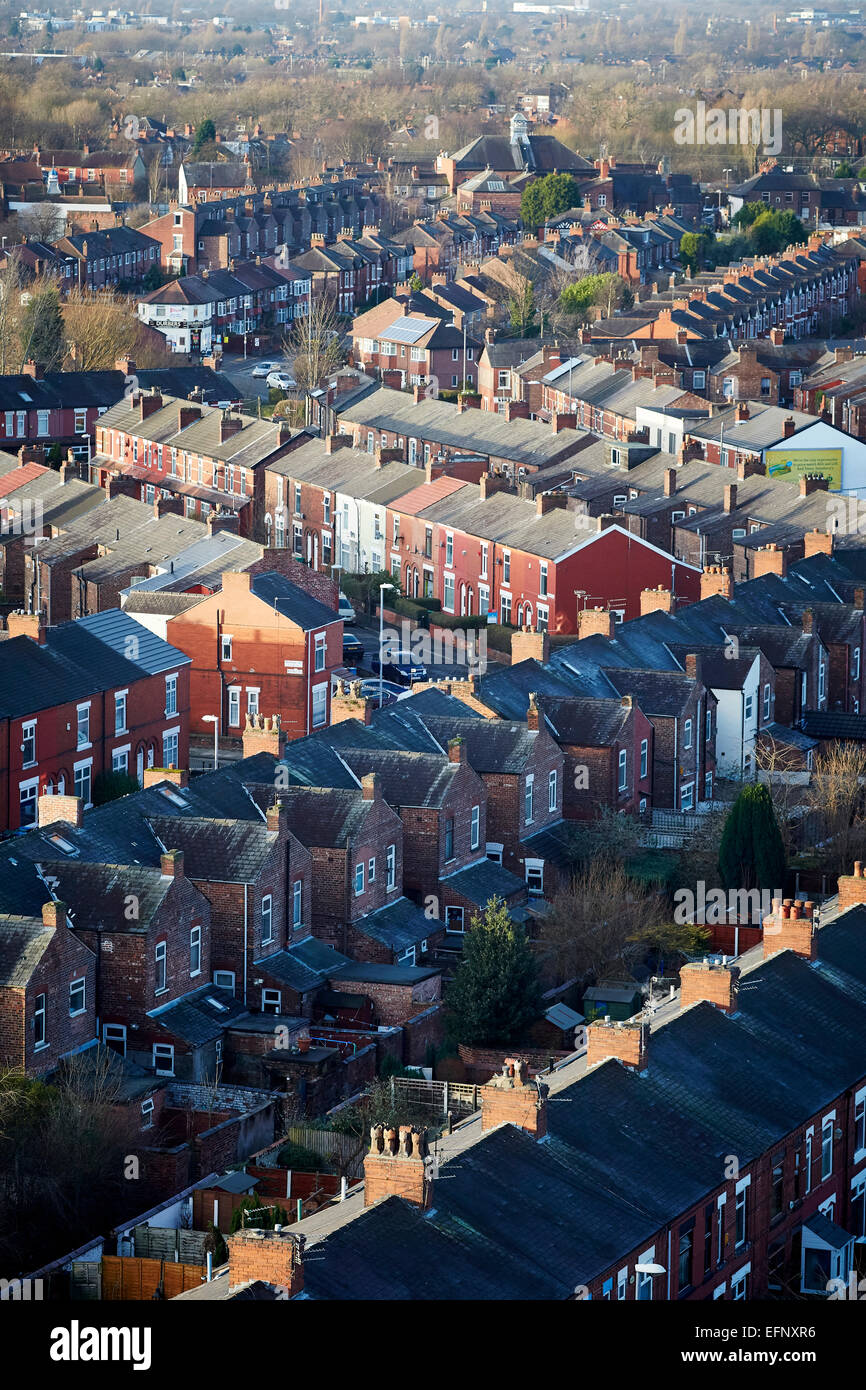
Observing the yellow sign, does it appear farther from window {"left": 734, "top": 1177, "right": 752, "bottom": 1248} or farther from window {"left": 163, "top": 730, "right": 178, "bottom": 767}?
window {"left": 734, "top": 1177, "right": 752, "bottom": 1248}

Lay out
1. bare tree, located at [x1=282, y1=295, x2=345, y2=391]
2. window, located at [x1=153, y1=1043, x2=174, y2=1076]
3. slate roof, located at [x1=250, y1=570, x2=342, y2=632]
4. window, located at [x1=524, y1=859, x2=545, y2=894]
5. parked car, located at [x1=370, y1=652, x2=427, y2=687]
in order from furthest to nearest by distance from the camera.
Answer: bare tree, located at [x1=282, y1=295, x2=345, y2=391] → parked car, located at [x1=370, y1=652, x2=427, y2=687] → slate roof, located at [x1=250, y1=570, x2=342, y2=632] → window, located at [x1=524, y1=859, x2=545, y2=894] → window, located at [x1=153, y1=1043, x2=174, y2=1076]

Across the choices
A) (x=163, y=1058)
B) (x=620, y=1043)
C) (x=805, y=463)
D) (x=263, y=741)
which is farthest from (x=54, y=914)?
Answer: (x=805, y=463)

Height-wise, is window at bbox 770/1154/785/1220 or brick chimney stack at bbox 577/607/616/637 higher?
window at bbox 770/1154/785/1220

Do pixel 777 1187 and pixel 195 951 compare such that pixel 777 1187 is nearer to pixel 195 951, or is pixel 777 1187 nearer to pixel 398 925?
pixel 195 951

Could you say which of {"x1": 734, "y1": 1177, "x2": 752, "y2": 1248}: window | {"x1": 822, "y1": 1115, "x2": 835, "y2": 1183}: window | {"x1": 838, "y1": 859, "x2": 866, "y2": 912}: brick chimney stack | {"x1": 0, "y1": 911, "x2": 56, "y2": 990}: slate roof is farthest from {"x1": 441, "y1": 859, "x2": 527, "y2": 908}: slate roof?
{"x1": 734, "y1": 1177, "x2": 752, "y2": 1248}: window

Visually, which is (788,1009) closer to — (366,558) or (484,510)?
(484,510)

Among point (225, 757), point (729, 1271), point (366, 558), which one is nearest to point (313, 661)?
point (225, 757)

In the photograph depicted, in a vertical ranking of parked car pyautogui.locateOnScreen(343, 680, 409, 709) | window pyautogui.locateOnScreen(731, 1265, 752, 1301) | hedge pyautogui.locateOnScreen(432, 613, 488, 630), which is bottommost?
hedge pyautogui.locateOnScreen(432, 613, 488, 630)

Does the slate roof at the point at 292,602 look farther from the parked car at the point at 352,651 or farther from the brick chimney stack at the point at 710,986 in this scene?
the brick chimney stack at the point at 710,986
